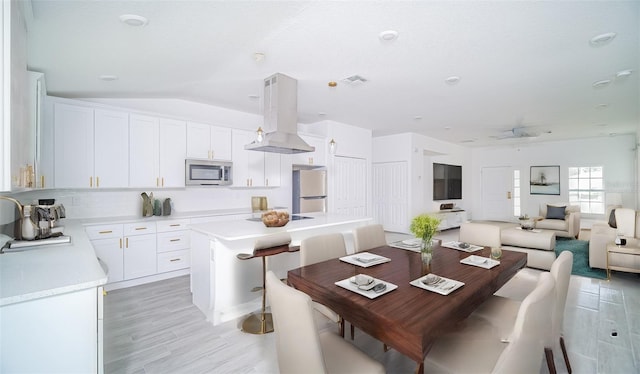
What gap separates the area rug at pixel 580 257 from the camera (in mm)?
4023

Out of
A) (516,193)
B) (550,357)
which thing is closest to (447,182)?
(516,193)

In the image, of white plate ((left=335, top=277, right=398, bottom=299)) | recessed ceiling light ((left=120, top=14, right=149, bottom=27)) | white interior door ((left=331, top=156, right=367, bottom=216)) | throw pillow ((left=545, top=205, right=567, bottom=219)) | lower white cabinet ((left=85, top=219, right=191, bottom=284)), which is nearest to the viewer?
white plate ((left=335, top=277, right=398, bottom=299))

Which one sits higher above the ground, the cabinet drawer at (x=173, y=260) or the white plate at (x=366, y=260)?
the white plate at (x=366, y=260)

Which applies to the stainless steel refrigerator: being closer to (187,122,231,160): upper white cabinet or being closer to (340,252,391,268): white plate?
(187,122,231,160): upper white cabinet

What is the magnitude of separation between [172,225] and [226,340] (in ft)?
7.13

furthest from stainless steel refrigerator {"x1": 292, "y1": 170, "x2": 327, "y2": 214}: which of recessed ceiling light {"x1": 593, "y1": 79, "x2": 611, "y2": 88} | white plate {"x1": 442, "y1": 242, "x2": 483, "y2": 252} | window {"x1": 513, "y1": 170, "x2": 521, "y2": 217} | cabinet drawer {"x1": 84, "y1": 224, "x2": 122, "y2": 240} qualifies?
window {"x1": 513, "y1": 170, "x2": 521, "y2": 217}

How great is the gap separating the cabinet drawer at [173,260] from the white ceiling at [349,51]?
Result: 229cm

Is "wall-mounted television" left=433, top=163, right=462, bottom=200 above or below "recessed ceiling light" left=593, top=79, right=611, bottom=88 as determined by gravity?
below

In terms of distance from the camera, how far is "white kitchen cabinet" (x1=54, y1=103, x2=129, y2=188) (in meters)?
3.36

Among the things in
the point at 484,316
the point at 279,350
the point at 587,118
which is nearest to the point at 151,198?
the point at 279,350

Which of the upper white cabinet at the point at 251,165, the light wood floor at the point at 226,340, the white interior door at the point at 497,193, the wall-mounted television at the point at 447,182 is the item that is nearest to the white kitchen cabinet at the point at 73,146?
the light wood floor at the point at 226,340

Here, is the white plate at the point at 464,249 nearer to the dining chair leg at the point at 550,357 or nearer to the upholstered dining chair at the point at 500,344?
the upholstered dining chair at the point at 500,344

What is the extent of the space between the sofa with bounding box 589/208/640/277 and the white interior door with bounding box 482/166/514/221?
503 cm

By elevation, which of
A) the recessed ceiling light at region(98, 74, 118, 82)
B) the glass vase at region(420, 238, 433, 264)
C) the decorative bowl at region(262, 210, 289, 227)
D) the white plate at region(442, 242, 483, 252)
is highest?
the recessed ceiling light at region(98, 74, 118, 82)
